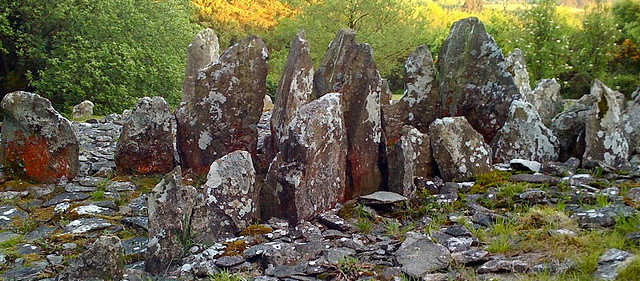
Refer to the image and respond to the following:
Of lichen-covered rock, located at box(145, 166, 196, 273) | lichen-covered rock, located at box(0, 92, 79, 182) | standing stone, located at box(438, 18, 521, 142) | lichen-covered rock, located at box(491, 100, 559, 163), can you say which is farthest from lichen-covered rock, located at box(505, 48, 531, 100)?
lichen-covered rock, located at box(145, 166, 196, 273)

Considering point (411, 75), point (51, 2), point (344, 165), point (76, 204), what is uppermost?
point (51, 2)

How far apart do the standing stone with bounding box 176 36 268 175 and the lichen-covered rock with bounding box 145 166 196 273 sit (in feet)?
11.0

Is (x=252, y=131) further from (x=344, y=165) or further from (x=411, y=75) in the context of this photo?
(x=411, y=75)

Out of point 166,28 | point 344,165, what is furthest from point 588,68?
point 344,165

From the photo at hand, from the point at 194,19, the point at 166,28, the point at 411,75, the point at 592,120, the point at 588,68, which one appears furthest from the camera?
the point at 194,19

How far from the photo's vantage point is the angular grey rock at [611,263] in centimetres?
428

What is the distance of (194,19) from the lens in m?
33.5

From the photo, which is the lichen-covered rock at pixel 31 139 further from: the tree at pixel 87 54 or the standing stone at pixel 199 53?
the tree at pixel 87 54

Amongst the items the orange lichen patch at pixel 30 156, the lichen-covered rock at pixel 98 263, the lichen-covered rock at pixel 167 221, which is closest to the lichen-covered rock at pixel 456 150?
the lichen-covered rock at pixel 167 221

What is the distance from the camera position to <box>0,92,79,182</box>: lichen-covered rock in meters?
8.49

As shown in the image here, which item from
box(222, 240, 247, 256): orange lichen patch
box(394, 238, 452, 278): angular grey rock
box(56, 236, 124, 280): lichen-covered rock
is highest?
box(56, 236, 124, 280): lichen-covered rock

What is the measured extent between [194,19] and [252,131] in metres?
26.5

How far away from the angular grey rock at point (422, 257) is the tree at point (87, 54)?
15.8 meters

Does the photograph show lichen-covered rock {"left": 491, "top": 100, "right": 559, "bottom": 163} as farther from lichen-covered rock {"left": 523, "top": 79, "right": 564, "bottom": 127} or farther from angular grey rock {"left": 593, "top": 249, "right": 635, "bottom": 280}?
angular grey rock {"left": 593, "top": 249, "right": 635, "bottom": 280}
